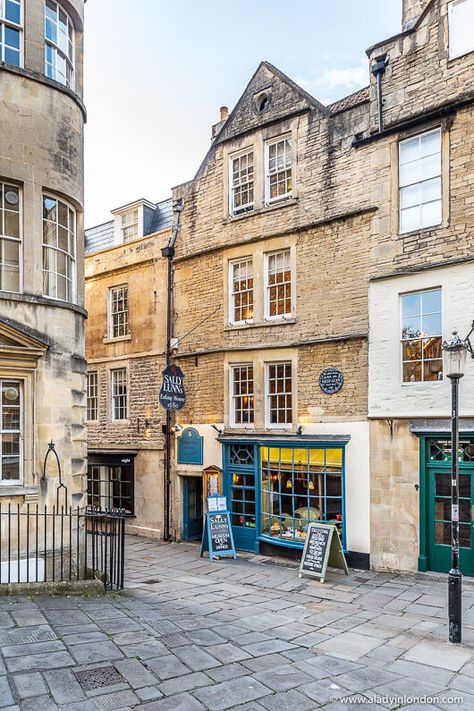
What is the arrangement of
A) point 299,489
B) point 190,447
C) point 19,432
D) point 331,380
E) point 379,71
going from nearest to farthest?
point 19,432 < point 379,71 < point 331,380 < point 299,489 < point 190,447

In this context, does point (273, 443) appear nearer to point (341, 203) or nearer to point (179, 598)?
point (179, 598)

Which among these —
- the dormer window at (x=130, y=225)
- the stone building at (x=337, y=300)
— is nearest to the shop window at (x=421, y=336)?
the stone building at (x=337, y=300)

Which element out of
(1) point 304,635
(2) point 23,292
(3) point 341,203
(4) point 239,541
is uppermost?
(3) point 341,203

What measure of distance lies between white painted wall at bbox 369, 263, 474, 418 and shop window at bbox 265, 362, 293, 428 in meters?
2.51

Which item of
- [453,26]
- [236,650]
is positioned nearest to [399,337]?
[453,26]

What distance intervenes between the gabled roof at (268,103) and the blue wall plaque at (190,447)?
851 cm

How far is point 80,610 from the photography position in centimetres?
794

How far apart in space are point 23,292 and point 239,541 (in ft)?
28.6

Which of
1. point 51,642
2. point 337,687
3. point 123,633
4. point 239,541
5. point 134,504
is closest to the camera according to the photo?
point 337,687

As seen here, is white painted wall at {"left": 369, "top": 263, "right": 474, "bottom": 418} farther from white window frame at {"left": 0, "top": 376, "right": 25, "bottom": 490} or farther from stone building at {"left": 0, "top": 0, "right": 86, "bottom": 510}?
white window frame at {"left": 0, "top": 376, "right": 25, "bottom": 490}

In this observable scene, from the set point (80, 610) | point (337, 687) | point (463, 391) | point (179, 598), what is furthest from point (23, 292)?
point (463, 391)

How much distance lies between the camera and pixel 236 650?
6.93m

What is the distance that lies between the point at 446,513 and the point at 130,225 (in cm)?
1424

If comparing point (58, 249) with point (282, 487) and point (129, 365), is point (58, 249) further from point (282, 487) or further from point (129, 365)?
point (282, 487)
